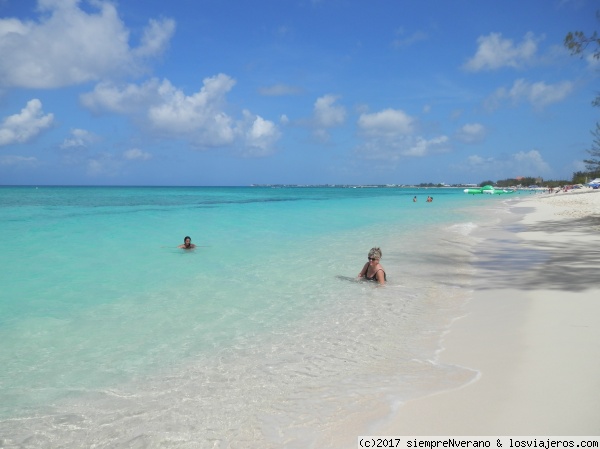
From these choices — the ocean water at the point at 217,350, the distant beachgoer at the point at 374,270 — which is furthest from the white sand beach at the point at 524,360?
the distant beachgoer at the point at 374,270

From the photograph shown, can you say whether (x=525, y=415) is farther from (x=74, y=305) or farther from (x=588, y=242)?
(x=588, y=242)

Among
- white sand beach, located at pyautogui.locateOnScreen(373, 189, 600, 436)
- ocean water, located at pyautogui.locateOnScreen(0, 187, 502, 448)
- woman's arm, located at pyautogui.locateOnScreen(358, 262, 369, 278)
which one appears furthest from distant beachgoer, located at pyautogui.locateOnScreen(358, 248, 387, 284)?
white sand beach, located at pyautogui.locateOnScreen(373, 189, 600, 436)

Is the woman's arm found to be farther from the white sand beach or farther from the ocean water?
the white sand beach

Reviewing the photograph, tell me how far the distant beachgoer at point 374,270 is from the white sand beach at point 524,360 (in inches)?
86.2

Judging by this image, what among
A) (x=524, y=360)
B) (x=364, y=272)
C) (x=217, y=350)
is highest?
(x=364, y=272)

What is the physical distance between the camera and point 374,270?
10219mm

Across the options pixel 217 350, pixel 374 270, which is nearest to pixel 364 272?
pixel 374 270

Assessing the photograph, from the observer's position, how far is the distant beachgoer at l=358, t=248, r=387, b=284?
9953mm

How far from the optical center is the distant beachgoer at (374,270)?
995 cm

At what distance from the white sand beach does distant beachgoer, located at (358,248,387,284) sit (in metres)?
2.19

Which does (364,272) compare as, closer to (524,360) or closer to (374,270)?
(374,270)

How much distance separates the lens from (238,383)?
4902mm

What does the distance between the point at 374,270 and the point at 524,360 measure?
537 cm

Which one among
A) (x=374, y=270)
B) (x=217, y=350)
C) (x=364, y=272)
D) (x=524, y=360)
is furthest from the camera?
(x=364, y=272)
